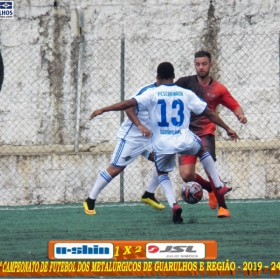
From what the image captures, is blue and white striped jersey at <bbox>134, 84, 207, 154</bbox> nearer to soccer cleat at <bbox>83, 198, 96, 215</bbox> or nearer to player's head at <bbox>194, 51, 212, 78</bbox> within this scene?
player's head at <bbox>194, 51, 212, 78</bbox>

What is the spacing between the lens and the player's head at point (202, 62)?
1205cm

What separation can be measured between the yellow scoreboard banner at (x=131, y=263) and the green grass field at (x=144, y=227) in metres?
0.22

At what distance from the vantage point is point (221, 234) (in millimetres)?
10297

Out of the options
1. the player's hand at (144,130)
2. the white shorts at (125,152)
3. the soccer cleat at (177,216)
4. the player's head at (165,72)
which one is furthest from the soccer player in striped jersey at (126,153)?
the soccer cleat at (177,216)

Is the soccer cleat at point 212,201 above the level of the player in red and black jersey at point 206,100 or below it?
below

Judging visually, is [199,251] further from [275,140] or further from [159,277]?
[275,140]

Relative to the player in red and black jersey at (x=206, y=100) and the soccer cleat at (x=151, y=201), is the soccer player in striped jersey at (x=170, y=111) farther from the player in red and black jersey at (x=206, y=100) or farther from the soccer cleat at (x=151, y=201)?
the soccer cleat at (x=151, y=201)

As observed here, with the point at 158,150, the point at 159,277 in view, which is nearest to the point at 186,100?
the point at 158,150

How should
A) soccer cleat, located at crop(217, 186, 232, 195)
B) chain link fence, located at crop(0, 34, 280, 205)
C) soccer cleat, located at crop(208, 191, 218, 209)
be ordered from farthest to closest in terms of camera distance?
1. chain link fence, located at crop(0, 34, 280, 205)
2. soccer cleat, located at crop(208, 191, 218, 209)
3. soccer cleat, located at crop(217, 186, 232, 195)

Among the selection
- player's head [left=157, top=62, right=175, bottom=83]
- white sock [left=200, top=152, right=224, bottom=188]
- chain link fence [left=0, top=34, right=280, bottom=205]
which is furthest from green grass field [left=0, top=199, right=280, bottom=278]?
player's head [left=157, top=62, right=175, bottom=83]

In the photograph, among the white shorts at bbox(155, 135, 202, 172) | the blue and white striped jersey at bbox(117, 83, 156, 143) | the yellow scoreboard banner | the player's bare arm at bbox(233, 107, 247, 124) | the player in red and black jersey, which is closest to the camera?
the yellow scoreboard banner

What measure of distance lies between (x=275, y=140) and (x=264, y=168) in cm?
57

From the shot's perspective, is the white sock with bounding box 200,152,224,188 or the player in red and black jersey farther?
the player in red and black jersey

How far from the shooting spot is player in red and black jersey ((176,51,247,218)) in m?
12.1
